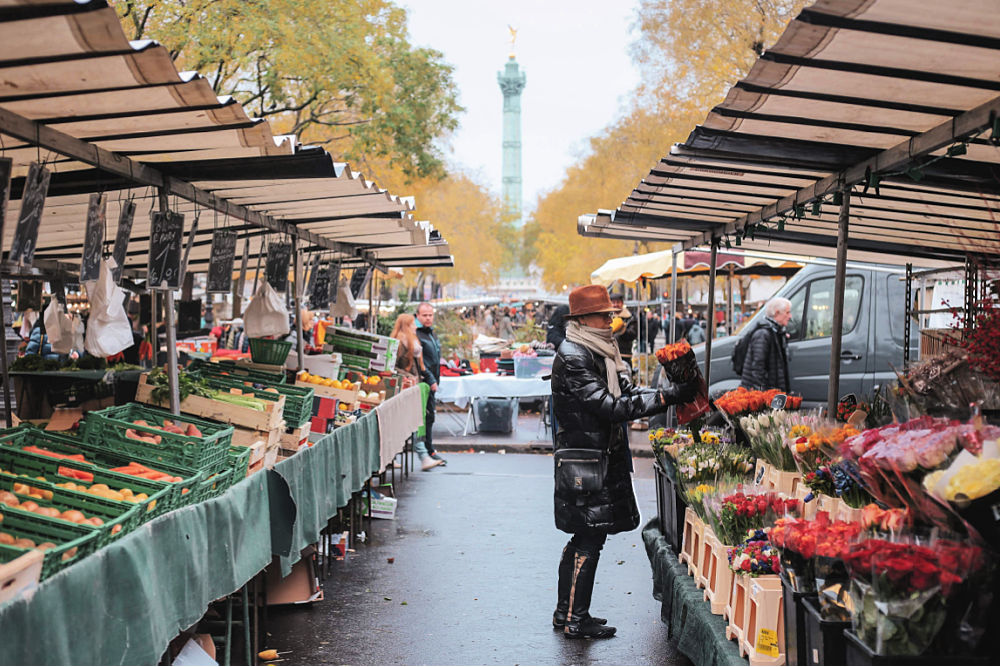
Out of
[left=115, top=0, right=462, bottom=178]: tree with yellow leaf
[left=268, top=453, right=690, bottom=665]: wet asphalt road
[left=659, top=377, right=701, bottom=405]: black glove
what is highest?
[left=115, top=0, right=462, bottom=178]: tree with yellow leaf

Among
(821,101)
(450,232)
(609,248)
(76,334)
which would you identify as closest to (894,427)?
(821,101)

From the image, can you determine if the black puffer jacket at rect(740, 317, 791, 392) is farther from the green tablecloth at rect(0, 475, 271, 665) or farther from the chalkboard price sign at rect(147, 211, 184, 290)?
the green tablecloth at rect(0, 475, 271, 665)

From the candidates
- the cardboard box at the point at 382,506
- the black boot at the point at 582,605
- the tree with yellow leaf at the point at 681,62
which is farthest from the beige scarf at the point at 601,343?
the tree with yellow leaf at the point at 681,62

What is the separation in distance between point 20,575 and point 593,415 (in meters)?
3.45

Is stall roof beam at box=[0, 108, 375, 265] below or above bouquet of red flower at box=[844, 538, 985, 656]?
above

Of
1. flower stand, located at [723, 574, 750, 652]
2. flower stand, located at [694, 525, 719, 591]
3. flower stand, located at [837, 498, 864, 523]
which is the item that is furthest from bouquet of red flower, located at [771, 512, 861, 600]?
flower stand, located at [694, 525, 719, 591]

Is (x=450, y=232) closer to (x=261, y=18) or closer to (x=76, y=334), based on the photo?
(x=261, y=18)

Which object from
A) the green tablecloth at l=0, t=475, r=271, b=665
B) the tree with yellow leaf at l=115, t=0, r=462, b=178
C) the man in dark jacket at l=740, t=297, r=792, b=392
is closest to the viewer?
the green tablecloth at l=0, t=475, r=271, b=665

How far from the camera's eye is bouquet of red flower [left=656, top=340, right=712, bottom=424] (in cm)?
557

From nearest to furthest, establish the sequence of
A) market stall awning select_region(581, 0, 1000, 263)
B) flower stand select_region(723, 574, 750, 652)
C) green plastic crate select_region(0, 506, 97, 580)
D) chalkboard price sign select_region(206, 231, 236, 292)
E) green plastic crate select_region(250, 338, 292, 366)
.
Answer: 1. market stall awning select_region(581, 0, 1000, 263)
2. green plastic crate select_region(0, 506, 97, 580)
3. flower stand select_region(723, 574, 750, 652)
4. chalkboard price sign select_region(206, 231, 236, 292)
5. green plastic crate select_region(250, 338, 292, 366)

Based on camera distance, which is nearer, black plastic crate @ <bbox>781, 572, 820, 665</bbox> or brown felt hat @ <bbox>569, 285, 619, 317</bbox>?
black plastic crate @ <bbox>781, 572, 820, 665</bbox>

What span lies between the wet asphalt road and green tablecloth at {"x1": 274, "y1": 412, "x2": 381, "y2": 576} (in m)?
0.58

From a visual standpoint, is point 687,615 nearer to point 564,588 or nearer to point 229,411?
point 564,588

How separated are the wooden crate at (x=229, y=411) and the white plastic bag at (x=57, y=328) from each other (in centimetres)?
677
